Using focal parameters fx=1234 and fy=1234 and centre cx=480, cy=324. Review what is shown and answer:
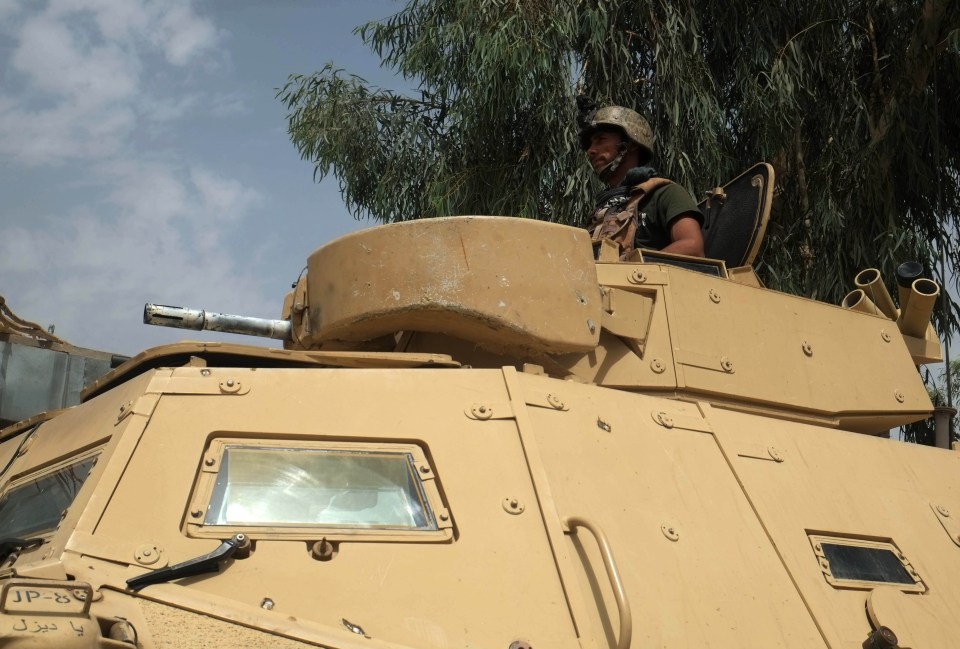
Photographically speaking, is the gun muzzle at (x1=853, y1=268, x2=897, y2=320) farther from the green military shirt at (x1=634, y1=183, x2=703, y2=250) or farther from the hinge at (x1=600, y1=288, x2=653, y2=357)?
the hinge at (x1=600, y1=288, x2=653, y2=357)

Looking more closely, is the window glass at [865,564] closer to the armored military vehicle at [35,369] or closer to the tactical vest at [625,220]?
the tactical vest at [625,220]

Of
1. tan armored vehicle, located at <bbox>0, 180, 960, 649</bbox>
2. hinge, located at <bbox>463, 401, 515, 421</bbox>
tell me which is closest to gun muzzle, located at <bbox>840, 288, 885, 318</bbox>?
tan armored vehicle, located at <bbox>0, 180, 960, 649</bbox>

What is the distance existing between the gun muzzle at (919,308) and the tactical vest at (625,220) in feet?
4.39

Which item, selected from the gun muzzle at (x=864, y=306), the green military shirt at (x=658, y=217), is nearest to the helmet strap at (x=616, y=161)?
the green military shirt at (x=658, y=217)

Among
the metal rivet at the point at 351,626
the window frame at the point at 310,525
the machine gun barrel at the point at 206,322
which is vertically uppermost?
the machine gun barrel at the point at 206,322

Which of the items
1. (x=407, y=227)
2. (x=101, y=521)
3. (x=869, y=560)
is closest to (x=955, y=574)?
(x=869, y=560)

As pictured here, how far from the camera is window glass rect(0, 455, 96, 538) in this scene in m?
3.74

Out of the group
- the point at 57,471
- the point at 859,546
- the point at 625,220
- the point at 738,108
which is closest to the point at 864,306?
the point at 625,220

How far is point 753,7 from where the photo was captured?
12312mm

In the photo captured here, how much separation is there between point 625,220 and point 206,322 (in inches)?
85.3

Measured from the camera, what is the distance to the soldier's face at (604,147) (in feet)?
22.3

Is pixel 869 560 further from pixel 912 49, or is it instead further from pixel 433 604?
pixel 912 49

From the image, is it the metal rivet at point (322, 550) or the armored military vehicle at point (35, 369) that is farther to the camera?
the armored military vehicle at point (35, 369)

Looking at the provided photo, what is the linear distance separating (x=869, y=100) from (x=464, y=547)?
31.9 feet
